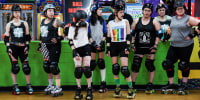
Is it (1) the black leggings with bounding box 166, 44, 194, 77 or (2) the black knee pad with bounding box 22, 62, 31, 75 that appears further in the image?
(2) the black knee pad with bounding box 22, 62, 31, 75

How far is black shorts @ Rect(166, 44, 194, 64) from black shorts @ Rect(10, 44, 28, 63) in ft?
8.32

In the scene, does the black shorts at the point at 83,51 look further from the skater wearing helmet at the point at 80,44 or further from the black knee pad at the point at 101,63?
the black knee pad at the point at 101,63

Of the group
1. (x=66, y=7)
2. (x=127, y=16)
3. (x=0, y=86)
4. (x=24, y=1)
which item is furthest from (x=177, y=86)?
(x=24, y=1)

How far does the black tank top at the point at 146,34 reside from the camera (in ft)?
12.4

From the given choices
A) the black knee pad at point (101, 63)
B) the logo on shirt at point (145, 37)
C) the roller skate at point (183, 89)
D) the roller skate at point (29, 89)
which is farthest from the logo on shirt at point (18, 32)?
the roller skate at point (183, 89)

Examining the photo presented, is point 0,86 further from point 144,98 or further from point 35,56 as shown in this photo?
point 144,98

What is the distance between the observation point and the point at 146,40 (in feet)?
12.5

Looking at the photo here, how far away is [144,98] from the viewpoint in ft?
11.6

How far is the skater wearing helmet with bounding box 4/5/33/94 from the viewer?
3880 mm

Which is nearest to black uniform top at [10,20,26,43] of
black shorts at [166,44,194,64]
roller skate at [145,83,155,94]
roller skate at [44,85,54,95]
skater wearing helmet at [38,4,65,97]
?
skater wearing helmet at [38,4,65,97]

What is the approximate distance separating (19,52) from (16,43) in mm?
168

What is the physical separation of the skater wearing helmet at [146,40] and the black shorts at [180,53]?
0.30 m

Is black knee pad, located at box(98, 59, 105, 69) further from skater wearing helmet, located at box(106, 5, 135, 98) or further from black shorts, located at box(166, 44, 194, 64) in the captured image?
black shorts, located at box(166, 44, 194, 64)

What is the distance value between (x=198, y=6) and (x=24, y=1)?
6.77 metres
